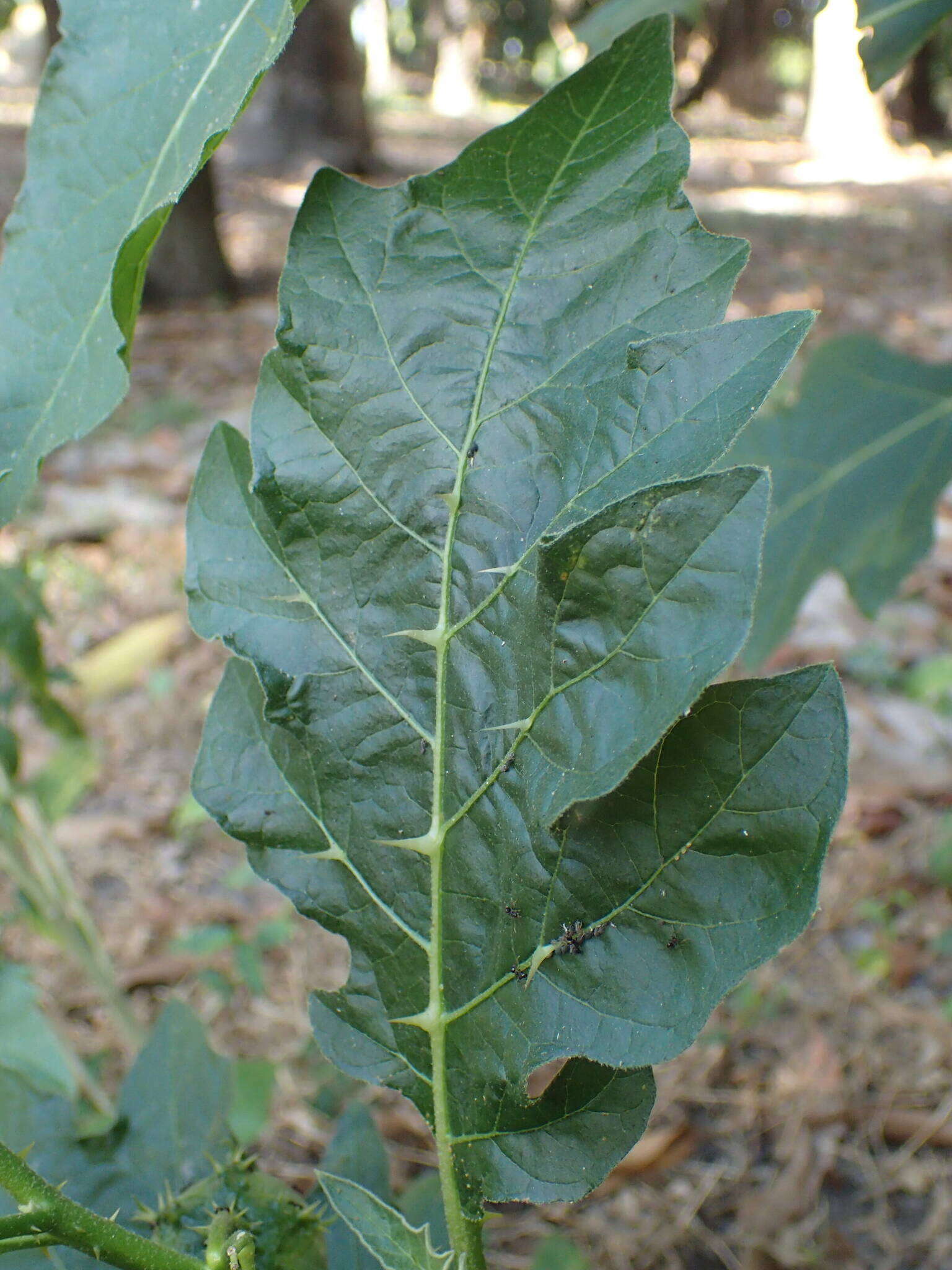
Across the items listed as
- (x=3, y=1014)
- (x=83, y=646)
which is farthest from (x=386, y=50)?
(x=3, y=1014)

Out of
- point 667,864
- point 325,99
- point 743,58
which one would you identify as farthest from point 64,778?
point 743,58

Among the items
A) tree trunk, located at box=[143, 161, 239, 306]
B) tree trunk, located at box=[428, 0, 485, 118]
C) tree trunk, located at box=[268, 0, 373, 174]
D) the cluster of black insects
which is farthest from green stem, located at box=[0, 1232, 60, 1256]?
tree trunk, located at box=[428, 0, 485, 118]

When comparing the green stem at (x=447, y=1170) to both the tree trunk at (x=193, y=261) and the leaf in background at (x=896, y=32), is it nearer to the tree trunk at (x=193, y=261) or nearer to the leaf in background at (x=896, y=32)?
the leaf in background at (x=896, y=32)

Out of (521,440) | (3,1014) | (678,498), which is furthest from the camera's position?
(3,1014)

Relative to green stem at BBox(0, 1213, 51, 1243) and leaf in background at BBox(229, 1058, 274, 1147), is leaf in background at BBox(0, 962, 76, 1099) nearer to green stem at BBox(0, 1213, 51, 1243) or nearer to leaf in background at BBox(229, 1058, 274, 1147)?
leaf in background at BBox(229, 1058, 274, 1147)

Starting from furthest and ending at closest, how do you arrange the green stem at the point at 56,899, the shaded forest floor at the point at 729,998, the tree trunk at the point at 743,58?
the tree trunk at the point at 743,58 < the shaded forest floor at the point at 729,998 < the green stem at the point at 56,899

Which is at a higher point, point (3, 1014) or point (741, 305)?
point (3, 1014)

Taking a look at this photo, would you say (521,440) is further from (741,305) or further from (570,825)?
(741,305)

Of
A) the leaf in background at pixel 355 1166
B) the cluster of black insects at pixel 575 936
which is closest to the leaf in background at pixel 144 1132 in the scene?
the leaf in background at pixel 355 1166
